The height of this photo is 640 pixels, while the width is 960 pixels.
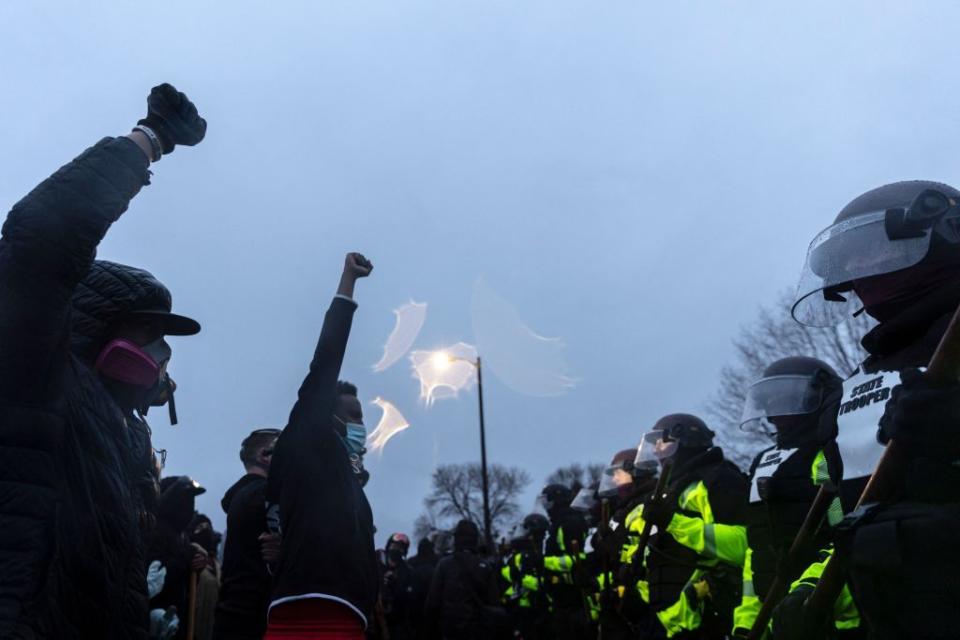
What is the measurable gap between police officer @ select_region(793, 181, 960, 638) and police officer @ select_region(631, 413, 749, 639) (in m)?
2.72

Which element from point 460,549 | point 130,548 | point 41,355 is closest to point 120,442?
point 130,548

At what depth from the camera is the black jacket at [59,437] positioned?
2123 mm

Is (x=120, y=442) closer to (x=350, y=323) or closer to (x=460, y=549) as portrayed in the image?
(x=350, y=323)

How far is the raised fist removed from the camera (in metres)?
4.00

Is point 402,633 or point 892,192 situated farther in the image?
point 402,633

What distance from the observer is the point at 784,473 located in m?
4.23

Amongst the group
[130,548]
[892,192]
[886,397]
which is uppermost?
[892,192]

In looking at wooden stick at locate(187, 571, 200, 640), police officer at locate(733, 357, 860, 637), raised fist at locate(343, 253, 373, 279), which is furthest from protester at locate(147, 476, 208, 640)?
police officer at locate(733, 357, 860, 637)

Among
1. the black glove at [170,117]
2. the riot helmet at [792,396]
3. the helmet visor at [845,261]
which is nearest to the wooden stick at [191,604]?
the riot helmet at [792,396]

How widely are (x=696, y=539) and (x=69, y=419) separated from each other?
459 cm

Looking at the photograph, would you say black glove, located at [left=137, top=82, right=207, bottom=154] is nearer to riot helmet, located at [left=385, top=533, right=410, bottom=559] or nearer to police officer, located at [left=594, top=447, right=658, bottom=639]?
police officer, located at [left=594, top=447, right=658, bottom=639]

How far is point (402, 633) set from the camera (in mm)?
14828

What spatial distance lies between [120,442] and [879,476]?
2.31 metres

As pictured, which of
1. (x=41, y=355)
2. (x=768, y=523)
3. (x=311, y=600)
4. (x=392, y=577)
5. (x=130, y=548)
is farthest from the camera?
(x=392, y=577)
